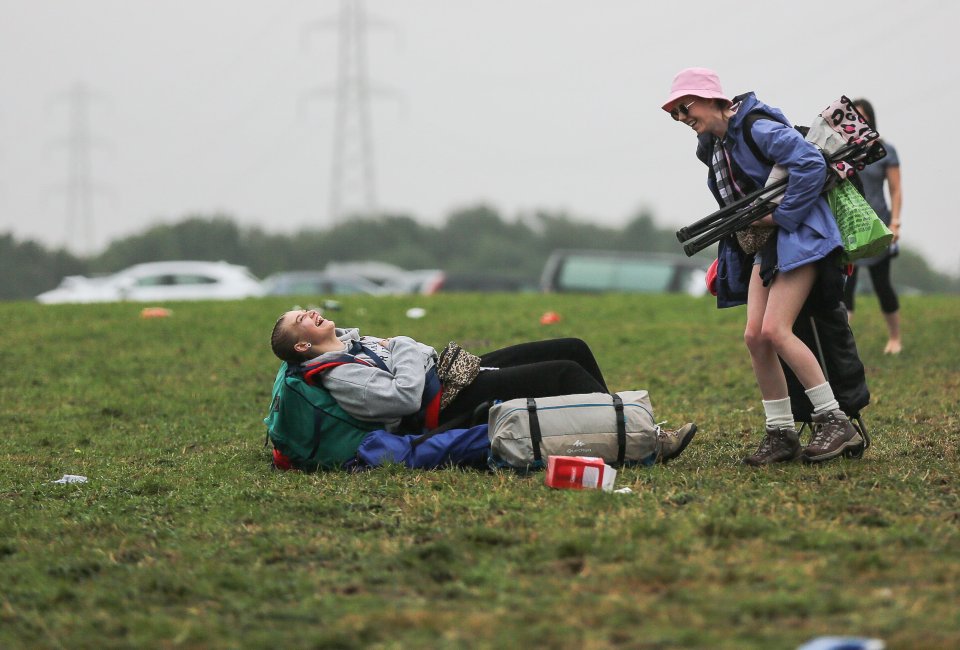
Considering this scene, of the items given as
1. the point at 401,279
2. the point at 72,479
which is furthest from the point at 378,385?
the point at 401,279

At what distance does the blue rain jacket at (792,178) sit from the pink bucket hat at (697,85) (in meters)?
0.15

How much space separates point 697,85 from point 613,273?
58.7 feet

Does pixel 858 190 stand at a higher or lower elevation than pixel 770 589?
higher

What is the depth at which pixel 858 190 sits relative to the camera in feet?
18.9

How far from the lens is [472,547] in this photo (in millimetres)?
4465

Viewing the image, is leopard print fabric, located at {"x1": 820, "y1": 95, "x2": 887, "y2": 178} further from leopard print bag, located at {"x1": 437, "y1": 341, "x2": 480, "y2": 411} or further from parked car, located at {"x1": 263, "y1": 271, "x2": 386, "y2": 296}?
parked car, located at {"x1": 263, "y1": 271, "x2": 386, "y2": 296}

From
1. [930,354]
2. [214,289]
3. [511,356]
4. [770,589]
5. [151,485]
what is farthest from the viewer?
[214,289]

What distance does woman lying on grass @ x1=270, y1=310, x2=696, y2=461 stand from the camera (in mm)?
6078

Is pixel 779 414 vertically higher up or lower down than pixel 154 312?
A: lower down

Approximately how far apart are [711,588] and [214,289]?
921 inches

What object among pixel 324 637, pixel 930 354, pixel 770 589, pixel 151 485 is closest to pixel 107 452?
pixel 151 485

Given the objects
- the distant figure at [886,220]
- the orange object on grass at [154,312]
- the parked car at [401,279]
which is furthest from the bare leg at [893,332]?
the parked car at [401,279]

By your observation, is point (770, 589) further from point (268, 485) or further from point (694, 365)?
point (694, 365)

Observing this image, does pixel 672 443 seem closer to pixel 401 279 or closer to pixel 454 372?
pixel 454 372
